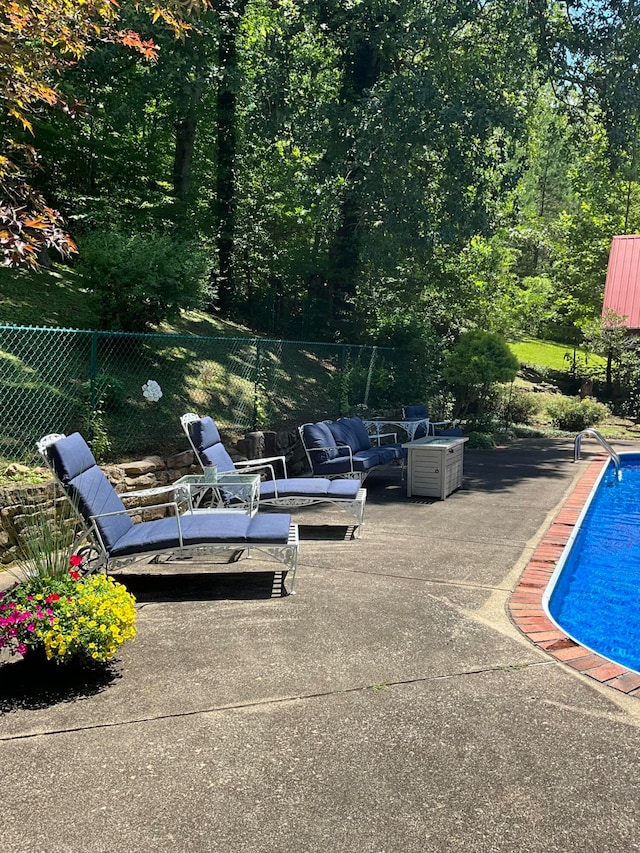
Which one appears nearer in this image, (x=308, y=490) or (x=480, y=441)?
(x=308, y=490)

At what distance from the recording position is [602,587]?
633cm

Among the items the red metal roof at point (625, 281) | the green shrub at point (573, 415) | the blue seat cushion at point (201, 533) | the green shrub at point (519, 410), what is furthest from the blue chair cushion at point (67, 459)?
the red metal roof at point (625, 281)

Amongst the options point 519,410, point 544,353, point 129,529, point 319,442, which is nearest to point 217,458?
point 129,529

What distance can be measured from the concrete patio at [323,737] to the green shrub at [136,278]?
200 inches

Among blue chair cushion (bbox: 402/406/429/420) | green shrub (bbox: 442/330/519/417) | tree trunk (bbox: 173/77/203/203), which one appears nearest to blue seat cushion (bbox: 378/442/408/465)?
blue chair cushion (bbox: 402/406/429/420)

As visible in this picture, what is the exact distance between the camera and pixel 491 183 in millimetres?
14570

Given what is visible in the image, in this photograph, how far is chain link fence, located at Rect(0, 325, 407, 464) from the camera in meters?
7.12

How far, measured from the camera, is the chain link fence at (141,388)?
7.12 m

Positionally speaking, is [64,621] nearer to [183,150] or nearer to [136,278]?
[136,278]

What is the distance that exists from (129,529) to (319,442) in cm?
391

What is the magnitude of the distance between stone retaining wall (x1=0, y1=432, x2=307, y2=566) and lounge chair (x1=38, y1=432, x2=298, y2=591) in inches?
9.8

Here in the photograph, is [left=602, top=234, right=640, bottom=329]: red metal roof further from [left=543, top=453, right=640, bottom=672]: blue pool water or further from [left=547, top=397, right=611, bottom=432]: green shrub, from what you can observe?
[left=543, top=453, right=640, bottom=672]: blue pool water

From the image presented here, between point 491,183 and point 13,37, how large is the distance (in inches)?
433

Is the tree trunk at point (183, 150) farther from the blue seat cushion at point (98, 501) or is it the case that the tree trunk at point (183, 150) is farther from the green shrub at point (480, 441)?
the blue seat cushion at point (98, 501)
